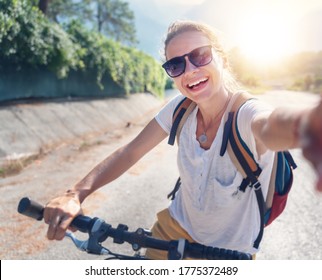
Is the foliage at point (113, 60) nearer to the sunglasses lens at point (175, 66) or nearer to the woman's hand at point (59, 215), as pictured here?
the sunglasses lens at point (175, 66)

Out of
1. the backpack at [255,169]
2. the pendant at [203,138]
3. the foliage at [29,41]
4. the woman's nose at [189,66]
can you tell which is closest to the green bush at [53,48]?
the foliage at [29,41]

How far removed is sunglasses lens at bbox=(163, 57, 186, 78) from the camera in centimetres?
181

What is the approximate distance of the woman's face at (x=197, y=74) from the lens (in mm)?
1795

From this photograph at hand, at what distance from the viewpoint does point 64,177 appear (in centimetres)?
627

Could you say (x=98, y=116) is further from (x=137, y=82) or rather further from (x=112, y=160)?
(x=112, y=160)

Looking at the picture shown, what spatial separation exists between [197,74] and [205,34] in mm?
263

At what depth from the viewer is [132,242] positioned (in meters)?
1.51

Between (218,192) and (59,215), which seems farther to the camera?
(218,192)

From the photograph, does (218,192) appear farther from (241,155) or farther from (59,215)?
(59,215)

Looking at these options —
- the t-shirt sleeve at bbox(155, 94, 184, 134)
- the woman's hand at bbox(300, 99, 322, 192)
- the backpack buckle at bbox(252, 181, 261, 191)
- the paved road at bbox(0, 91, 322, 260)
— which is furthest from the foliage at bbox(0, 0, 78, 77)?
the woman's hand at bbox(300, 99, 322, 192)

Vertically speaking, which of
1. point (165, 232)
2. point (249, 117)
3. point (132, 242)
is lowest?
point (165, 232)

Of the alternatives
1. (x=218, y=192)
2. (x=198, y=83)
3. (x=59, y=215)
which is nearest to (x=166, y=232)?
(x=218, y=192)

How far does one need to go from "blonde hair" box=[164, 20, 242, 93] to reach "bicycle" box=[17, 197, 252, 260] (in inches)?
37.1

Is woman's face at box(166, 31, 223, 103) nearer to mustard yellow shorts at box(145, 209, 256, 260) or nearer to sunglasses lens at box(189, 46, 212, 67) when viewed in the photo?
sunglasses lens at box(189, 46, 212, 67)
